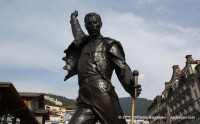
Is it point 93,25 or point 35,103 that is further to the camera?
point 35,103

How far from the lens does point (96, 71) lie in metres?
3.96

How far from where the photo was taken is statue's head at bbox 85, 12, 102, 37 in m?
4.27

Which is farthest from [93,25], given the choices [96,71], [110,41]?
[96,71]

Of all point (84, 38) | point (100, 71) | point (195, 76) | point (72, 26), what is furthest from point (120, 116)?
point (195, 76)

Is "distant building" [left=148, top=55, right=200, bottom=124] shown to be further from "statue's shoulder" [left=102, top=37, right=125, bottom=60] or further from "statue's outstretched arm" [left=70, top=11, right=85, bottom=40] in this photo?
"statue's shoulder" [left=102, top=37, right=125, bottom=60]

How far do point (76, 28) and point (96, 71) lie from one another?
1.13 m

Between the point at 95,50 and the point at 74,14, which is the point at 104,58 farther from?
the point at 74,14

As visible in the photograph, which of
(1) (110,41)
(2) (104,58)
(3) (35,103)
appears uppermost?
(1) (110,41)

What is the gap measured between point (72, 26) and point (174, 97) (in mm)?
49745

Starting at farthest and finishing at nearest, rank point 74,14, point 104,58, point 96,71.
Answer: point 74,14 → point 104,58 → point 96,71

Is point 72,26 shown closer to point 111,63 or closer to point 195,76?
point 111,63

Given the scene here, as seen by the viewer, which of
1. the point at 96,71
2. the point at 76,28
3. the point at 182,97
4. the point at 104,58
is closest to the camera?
the point at 96,71

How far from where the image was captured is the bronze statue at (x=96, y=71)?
366cm

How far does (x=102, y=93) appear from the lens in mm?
3723
